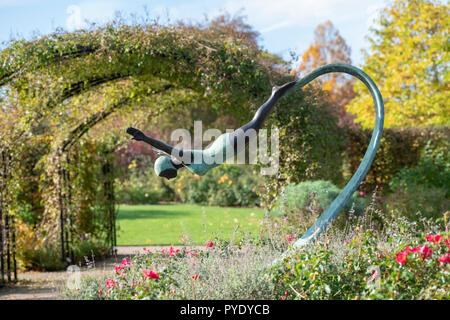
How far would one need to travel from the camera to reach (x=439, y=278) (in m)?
2.64

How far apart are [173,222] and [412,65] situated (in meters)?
8.14

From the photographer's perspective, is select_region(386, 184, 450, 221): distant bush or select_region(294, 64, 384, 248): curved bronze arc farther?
select_region(386, 184, 450, 221): distant bush

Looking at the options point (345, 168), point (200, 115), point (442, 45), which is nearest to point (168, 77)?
point (345, 168)

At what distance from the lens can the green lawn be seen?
28.2ft

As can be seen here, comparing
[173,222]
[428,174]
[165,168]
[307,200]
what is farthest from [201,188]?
[165,168]

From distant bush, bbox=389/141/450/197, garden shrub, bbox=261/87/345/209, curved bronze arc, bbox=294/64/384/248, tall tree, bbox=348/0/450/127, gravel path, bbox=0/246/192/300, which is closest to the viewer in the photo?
curved bronze arc, bbox=294/64/384/248

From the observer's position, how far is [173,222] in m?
10.8

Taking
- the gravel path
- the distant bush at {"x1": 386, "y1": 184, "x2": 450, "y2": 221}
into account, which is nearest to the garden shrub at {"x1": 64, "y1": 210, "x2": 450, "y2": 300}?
the gravel path

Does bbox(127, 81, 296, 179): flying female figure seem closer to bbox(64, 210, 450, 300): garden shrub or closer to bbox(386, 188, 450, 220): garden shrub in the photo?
bbox(64, 210, 450, 300): garden shrub

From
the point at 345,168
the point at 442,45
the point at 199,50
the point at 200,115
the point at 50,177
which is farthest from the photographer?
the point at 200,115

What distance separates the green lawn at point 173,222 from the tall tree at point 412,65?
5.31m

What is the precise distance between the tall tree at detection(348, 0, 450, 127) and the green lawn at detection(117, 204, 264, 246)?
531 centimetres

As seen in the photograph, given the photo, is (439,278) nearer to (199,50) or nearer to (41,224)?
(199,50)
